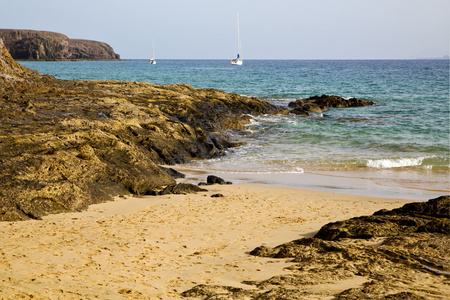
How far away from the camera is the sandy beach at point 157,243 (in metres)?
4.68

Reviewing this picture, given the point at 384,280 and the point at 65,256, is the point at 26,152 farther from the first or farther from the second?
the point at 384,280

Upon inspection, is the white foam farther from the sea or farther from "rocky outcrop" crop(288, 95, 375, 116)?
"rocky outcrop" crop(288, 95, 375, 116)

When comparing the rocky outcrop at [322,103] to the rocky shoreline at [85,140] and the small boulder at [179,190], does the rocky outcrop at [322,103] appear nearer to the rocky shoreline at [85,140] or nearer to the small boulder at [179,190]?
the rocky shoreline at [85,140]

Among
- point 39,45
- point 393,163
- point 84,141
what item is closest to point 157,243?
A: point 84,141

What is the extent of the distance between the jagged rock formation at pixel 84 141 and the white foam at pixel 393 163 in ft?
17.5

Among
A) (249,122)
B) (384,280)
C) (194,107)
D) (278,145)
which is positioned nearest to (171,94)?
(194,107)

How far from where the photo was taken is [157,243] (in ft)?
20.8

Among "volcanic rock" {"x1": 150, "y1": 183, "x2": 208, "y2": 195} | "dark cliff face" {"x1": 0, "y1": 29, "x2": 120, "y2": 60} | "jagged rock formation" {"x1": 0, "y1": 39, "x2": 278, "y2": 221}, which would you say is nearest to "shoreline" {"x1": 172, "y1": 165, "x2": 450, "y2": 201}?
"volcanic rock" {"x1": 150, "y1": 183, "x2": 208, "y2": 195}

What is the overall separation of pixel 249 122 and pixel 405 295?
19.5 meters

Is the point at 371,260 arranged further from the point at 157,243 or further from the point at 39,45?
the point at 39,45

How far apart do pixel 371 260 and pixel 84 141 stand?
7192 millimetres

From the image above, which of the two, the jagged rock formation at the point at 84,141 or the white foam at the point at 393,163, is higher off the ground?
the jagged rock formation at the point at 84,141

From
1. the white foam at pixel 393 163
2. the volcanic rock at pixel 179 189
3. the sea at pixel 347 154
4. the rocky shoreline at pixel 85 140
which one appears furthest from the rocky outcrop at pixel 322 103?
the volcanic rock at pixel 179 189

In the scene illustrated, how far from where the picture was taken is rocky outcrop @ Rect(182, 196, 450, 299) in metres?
4.55
